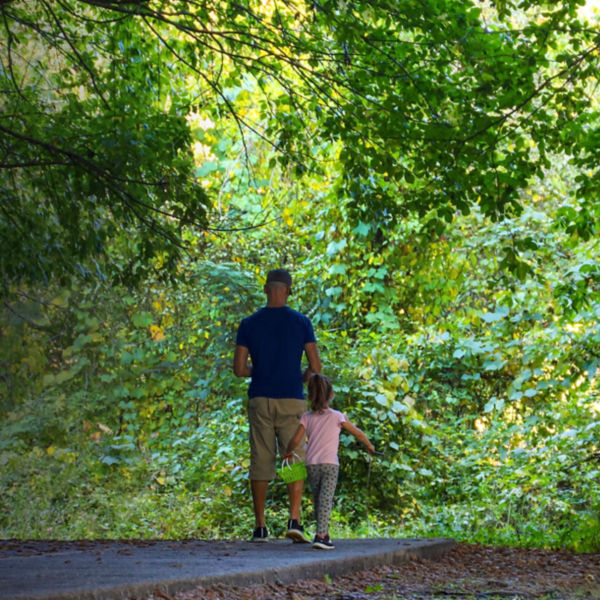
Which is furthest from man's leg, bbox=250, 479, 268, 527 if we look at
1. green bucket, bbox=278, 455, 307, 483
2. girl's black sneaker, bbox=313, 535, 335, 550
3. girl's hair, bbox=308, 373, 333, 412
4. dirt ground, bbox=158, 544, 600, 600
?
dirt ground, bbox=158, 544, 600, 600

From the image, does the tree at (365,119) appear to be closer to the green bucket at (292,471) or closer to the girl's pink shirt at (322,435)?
the girl's pink shirt at (322,435)

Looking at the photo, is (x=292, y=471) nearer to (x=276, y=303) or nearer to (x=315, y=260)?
(x=276, y=303)

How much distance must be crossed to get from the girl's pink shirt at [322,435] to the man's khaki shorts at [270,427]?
0.08 metres

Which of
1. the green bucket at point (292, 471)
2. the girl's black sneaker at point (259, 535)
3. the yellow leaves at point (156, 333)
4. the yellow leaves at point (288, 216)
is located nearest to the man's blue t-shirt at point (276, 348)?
the green bucket at point (292, 471)

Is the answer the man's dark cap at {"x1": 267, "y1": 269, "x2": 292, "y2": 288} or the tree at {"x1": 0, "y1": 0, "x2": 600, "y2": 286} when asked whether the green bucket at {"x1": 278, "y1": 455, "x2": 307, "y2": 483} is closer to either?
the man's dark cap at {"x1": 267, "y1": 269, "x2": 292, "y2": 288}

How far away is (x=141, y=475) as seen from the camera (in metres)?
12.4

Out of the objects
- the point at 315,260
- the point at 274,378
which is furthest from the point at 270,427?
the point at 315,260

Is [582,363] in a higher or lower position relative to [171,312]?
lower

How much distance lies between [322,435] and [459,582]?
145 centimetres

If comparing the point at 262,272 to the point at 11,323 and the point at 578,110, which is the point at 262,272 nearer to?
the point at 11,323

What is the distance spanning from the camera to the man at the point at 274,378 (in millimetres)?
6703

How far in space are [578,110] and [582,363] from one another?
3.28 meters

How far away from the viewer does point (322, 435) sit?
259 inches

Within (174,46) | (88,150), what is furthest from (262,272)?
(88,150)
